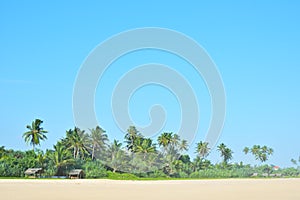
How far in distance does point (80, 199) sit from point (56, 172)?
4520cm

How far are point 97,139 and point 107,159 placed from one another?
4407 mm

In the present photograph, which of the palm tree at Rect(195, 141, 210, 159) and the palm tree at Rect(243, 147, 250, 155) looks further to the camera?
the palm tree at Rect(243, 147, 250, 155)

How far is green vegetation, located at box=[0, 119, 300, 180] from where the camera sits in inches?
2591

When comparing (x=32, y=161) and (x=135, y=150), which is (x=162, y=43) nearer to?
(x=32, y=161)

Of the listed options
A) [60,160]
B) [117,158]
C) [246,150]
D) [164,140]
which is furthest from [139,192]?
[246,150]

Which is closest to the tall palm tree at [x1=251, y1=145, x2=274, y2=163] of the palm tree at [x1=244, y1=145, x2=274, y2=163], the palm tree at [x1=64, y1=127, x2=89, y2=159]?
the palm tree at [x1=244, y1=145, x2=274, y2=163]

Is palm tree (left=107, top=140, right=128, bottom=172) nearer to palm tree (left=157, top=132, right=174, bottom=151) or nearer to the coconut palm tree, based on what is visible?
the coconut palm tree

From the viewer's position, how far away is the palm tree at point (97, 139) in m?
77.9

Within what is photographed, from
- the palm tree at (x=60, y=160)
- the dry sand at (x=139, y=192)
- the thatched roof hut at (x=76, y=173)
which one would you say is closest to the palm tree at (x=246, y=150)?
the thatched roof hut at (x=76, y=173)

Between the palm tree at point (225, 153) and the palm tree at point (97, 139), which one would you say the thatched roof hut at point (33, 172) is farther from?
the palm tree at point (225, 153)

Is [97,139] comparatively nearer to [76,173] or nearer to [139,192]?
[76,173]

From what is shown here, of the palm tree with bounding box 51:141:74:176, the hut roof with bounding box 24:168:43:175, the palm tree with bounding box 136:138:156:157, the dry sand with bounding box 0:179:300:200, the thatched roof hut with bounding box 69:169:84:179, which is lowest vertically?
the dry sand with bounding box 0:179:300:200

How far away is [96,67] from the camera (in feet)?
100

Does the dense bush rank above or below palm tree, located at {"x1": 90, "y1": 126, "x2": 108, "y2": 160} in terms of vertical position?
below
